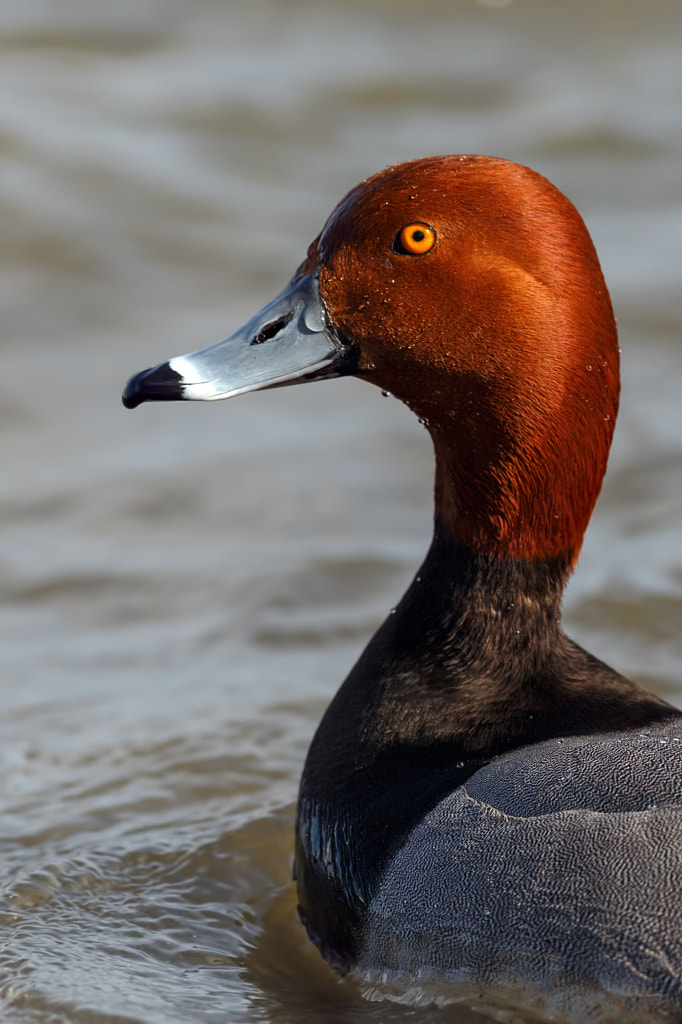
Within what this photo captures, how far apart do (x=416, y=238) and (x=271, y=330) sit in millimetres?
421

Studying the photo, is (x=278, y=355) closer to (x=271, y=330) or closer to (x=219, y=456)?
(x=271, y=330)

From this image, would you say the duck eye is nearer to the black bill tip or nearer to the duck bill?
the duck bill

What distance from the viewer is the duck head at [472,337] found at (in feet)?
10.6

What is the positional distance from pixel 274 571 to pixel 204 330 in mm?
1983

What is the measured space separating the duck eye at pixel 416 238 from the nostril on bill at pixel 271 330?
1.09ft

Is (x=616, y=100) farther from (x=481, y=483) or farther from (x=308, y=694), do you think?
(x=481, y=483)

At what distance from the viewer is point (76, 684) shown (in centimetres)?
498

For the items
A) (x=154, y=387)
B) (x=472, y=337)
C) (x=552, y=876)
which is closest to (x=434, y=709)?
(x=552, y=876)

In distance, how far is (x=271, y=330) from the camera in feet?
11.2

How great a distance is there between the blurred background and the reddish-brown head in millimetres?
Result: 1222

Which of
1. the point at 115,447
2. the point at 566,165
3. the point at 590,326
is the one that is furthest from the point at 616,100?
the point at 590,326

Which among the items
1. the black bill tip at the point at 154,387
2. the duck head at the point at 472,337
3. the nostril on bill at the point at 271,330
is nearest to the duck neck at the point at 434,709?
the duck head at the point at 472,337

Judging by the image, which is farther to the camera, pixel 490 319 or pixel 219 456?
pixel 219 456

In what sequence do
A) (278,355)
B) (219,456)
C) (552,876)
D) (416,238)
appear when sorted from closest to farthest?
(552,876)
(416,238)
(278,355)
(219,456)
